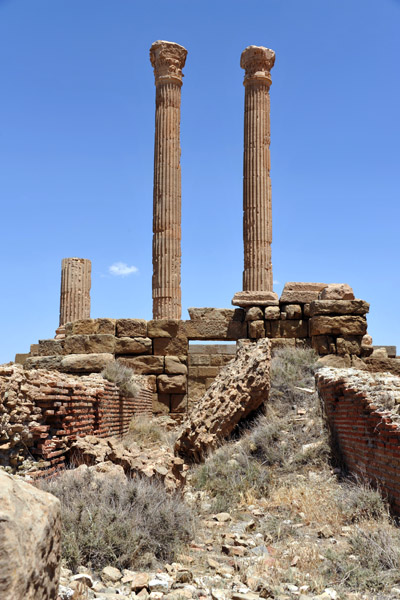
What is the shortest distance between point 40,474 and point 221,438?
3368 mm

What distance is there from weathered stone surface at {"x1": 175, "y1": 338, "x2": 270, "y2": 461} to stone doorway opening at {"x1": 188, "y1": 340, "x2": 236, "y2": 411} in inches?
152

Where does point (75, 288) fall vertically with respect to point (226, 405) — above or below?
above

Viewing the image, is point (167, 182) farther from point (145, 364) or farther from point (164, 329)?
point (145, 364)

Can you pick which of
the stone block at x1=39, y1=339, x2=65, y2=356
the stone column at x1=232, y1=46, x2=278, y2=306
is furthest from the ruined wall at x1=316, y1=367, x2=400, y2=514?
the stone column at x1=232, y1=46, x2=278, y2=306

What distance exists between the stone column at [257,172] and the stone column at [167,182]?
233 cm

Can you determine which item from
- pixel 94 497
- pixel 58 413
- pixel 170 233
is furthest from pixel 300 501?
pixel 170 233

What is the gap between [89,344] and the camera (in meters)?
13.4

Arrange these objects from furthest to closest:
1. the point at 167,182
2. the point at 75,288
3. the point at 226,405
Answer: the point at 167,182 → the point at 75,288 → the point at 226,405

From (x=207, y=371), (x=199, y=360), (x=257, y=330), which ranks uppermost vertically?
(x=257, y=330)

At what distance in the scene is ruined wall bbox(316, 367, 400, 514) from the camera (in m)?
6.31

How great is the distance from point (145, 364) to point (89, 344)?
136 centimetres

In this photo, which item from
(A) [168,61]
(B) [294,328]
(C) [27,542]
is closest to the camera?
(C) [27,542]

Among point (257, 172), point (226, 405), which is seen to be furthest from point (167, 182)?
point (226, 405)

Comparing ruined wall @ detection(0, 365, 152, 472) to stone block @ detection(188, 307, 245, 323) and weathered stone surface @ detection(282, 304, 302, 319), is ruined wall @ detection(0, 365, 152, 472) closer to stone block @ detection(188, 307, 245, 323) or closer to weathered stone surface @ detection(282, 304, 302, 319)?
stone block @ detection(188, 307, 245, 323)
